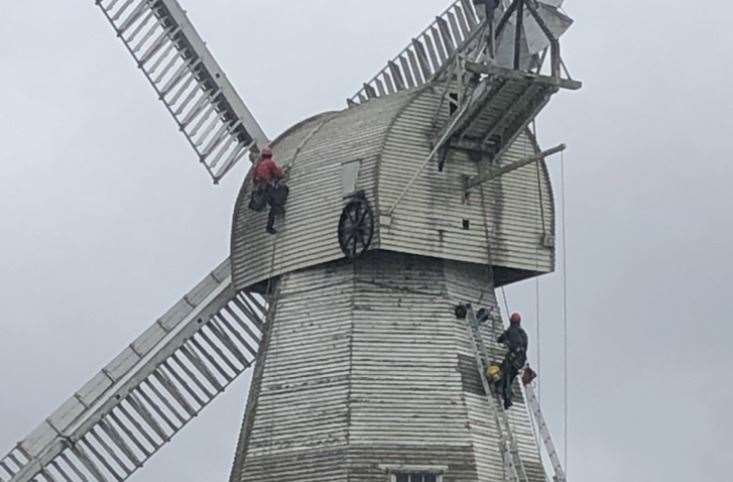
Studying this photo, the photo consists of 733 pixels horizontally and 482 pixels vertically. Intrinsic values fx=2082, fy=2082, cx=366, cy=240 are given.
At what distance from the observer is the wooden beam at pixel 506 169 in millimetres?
28773

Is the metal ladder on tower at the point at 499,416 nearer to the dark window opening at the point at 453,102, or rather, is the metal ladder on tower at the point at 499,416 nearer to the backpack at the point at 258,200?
the dark window opening at the point at 453,102

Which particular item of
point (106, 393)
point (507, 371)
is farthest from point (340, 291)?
point (106, 393)

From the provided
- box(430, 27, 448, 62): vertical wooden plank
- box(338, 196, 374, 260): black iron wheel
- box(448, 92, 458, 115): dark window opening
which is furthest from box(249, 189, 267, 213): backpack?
box(430, 27, 448, 62): vertical wooden plank

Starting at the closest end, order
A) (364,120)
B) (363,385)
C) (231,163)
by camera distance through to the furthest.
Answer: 1. (363,385)
2. (364,120)
3. (231,163)

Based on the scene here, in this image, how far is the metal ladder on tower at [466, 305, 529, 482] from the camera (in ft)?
93.8

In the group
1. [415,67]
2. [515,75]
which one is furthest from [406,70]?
[515,75]

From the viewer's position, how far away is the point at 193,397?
32094 mm

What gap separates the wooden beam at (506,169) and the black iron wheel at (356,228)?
1715mm

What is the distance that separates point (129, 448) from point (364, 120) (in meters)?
6.27

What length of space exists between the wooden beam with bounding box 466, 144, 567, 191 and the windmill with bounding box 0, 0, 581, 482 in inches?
2.2

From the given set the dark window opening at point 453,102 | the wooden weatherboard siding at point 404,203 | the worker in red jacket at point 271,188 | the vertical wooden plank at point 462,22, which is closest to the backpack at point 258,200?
the worker in red jacket at point 271,188

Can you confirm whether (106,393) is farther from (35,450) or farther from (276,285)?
(276,285)

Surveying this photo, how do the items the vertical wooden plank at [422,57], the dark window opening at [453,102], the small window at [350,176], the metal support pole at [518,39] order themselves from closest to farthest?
the metal support pole at [518,39] < the small window at [350,176] < the dark window opening at [453,102] < the vertical wooden plank at [422,57]

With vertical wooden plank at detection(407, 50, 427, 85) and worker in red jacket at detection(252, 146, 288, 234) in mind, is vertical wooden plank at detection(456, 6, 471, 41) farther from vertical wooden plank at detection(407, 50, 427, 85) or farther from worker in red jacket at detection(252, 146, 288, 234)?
worker in red jacket at detection(252, 146, 288, 234)
